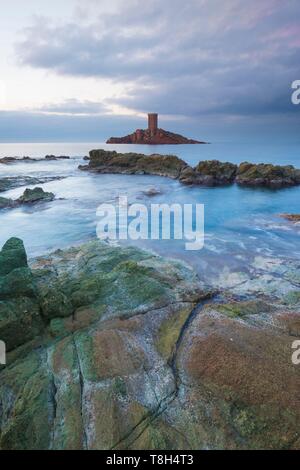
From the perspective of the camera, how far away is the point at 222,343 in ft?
20.5

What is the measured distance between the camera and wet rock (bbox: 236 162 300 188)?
3750 centimetres

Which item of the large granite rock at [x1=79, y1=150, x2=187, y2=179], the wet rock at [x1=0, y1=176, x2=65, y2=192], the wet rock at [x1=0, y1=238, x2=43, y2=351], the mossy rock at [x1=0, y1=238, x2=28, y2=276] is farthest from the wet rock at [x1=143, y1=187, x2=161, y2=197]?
the wet rock at [x1=0, y1=238, x2=43, y2=351]

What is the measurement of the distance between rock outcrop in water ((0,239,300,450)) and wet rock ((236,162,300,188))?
31.6 meters

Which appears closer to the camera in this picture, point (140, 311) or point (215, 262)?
point (140, 311)

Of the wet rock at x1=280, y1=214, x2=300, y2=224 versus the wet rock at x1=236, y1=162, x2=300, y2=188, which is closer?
the wet rock at x1=280, y1=214, x2=300, y2=224

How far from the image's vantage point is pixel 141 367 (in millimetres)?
5949

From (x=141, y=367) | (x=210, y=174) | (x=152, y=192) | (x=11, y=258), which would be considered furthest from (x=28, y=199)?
(x=141, y=367)

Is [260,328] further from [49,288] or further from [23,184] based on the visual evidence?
Result: [23,184]

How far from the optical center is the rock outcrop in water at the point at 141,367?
190 inches

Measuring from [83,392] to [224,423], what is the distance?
2.41 meters

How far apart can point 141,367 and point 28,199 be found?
24.2 meters

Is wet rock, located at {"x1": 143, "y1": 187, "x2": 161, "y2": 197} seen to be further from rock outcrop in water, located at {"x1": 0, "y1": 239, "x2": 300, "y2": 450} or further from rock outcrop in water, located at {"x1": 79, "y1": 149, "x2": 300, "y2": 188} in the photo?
rock outcrop in water, located at {"x1": 0, "y1": 239, "x2": 300, "y2": 450}

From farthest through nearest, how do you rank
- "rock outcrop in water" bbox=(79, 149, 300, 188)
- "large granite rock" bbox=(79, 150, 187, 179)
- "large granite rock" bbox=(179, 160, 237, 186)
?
"large granite rock" bbox=(79, 150, 187, 179), "large granite rock" bbox=(179, 160, 237, 186), "rock outcrop in water" bbox=(79, 149, 300, 188)
